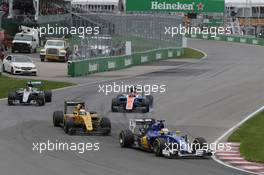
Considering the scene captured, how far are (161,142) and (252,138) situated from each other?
4814 mm

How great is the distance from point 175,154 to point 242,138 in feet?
14.9

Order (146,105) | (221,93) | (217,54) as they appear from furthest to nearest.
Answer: (217,54) → (221,93) → (146,105)

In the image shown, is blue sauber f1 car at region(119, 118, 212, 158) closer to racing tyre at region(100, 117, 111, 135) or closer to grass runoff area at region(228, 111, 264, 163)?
grass runoff area at region(228, 111, 264, 163)

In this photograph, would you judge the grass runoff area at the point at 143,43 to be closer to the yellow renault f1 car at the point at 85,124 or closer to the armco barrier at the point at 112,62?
the armco barrier at the point at 112,62

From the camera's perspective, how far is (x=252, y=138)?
2217cm

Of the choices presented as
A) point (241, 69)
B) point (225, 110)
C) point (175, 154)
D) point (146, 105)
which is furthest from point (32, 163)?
point (241, 69)

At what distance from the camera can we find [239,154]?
64.0ft

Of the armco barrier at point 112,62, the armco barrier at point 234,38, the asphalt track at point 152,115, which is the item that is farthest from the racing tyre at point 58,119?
the armco barrier at point 234,38

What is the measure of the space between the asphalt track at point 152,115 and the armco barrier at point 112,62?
3374 millimetres

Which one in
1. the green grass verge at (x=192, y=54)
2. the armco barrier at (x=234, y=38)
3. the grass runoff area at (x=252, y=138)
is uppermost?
the grass runoff area at (x=252, y=138)

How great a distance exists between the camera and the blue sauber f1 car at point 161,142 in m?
18.2

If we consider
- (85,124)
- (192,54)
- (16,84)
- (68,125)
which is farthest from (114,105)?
(192,54)

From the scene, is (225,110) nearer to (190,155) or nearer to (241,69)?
(190,155)

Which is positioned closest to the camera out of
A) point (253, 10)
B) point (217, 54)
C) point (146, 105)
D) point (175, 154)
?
point (175, 154)
